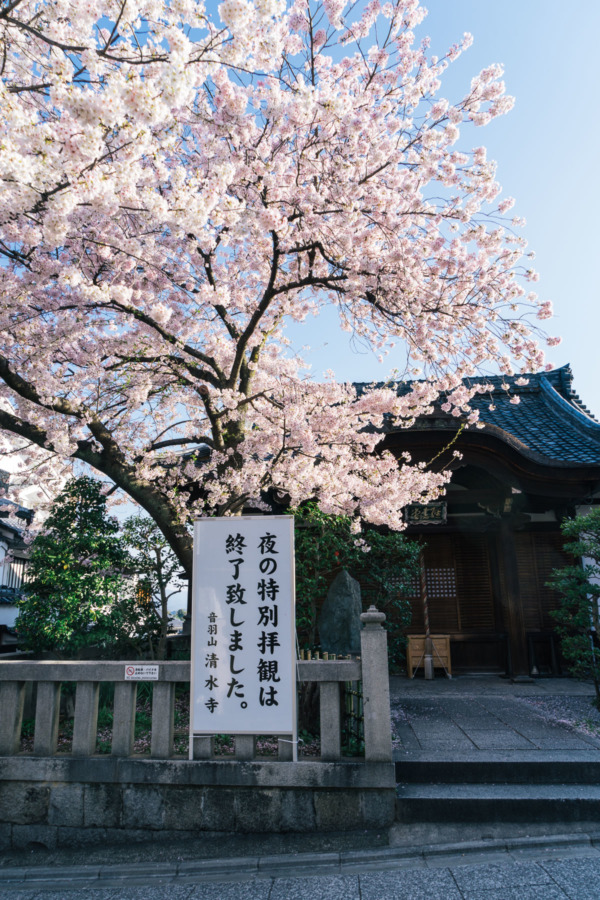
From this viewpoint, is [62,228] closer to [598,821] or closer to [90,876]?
[90,876]

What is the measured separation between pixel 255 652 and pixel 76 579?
10.6 ft

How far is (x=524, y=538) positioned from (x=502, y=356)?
208 inches

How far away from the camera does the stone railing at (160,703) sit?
525 centimetres

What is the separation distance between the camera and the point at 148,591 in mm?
8805

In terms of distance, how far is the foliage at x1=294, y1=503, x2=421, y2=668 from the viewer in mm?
8617

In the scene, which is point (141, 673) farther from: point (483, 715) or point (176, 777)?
point (483, 715)

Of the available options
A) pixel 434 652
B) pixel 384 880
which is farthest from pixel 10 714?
pixel 434 652

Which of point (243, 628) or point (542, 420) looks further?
point (542, 420)

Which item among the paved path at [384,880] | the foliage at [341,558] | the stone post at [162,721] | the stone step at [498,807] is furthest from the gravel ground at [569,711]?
the stone post at [162,721]

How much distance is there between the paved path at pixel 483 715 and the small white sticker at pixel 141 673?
2.67 m

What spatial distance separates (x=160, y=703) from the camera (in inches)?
217

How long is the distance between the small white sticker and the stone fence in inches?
2.7

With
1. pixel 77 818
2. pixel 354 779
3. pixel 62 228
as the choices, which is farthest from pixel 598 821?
pixel 62 228

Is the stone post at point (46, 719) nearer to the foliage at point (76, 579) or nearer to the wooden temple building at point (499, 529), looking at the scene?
the foliage at point (76, 579)
